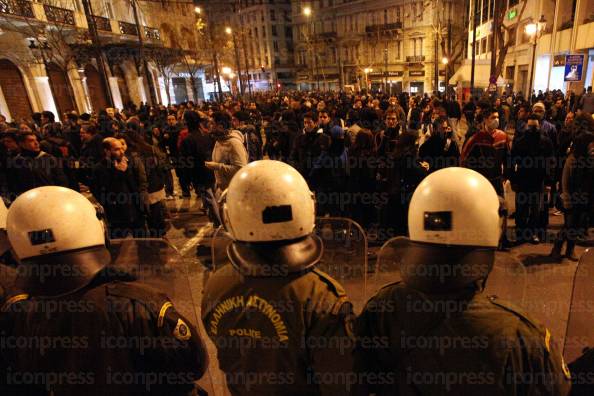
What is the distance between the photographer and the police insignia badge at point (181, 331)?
1.52 meters

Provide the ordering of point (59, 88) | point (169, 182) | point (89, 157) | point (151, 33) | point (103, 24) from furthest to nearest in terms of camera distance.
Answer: point (151, 33)
point (103, 24)
point (59, 88)
point (169, 182)
point (89, 157)

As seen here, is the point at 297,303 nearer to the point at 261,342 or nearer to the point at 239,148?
the point at 261,342

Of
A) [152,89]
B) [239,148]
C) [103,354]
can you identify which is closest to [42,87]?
Result: [152,89]

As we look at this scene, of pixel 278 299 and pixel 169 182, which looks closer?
pixel 278 299

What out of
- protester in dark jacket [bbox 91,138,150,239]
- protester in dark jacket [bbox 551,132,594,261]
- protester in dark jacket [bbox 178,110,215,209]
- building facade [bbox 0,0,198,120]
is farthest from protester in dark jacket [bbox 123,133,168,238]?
building facade [bbox 0,0,198,120]

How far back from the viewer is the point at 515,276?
8.73 ft

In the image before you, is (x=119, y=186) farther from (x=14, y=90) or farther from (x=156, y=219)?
(x=14, y=90)

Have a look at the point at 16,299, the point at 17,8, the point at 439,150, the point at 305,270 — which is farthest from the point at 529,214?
the point at 17,8

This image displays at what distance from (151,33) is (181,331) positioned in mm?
32452

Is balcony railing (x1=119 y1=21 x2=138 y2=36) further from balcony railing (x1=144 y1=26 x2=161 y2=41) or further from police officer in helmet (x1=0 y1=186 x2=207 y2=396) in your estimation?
police officer in helmet (x1=0 y1=186 x2=207 y2=396)

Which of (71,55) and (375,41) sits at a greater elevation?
(375,41)

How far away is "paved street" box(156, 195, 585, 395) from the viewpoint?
268 cm

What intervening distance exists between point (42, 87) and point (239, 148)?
1737cm

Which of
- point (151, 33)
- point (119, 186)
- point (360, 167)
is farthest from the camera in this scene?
point (151, 33)
